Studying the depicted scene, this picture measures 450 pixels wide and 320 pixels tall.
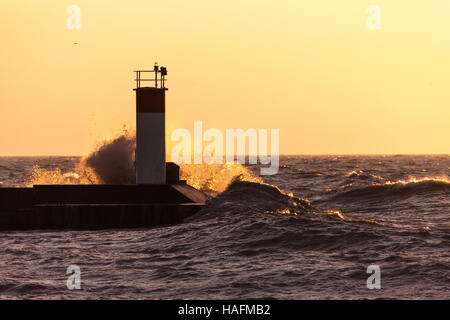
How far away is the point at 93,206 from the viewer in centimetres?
1969

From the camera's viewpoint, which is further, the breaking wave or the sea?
the breaking wave

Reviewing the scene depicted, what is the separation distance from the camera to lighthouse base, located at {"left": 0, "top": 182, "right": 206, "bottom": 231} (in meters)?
19.6

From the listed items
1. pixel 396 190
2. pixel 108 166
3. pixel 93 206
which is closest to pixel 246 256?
pixel 93 206

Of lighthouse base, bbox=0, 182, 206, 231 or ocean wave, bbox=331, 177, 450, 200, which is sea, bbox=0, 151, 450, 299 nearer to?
lighthouse base, bbox=0, 182, 206, 231

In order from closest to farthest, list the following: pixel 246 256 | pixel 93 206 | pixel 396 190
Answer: pixel 246 256
pixel 93 206
pixel 396 190

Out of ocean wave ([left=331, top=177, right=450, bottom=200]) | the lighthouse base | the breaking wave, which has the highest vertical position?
the breaking wave

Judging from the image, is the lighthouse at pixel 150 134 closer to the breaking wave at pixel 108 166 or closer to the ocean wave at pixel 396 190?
the breaking wave at pixel 108 166

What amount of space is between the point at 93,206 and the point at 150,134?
2.94m

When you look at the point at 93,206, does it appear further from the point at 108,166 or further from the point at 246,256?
the point at 246,256

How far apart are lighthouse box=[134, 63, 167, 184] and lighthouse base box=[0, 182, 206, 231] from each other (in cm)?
86

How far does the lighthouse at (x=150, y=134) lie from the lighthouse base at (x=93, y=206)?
856 millimetres

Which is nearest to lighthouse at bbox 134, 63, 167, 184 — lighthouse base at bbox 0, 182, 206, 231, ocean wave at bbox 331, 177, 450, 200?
lighthouse base at bbox 0, 182, 206, 231

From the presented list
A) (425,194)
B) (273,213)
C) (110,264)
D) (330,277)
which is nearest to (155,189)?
(273,213)
